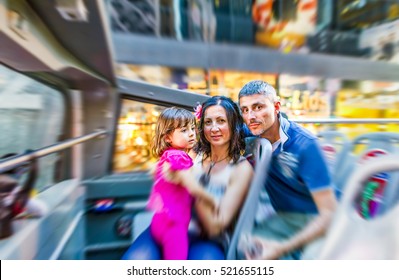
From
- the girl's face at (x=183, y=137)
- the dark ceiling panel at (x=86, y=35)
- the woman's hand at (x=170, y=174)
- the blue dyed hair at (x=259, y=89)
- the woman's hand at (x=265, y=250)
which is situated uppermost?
the dark ceiling panel at (x=86, y=35)

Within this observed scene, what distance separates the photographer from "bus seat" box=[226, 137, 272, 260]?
0.80 meters

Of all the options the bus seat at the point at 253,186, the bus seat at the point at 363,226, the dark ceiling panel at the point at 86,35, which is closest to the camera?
the bus seat at the point at 363,226

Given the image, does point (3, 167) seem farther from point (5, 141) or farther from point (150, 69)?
point (150, 69)

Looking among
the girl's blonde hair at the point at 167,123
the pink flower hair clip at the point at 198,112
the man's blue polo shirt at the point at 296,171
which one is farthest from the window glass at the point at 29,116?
the man's blue polo shirt at the point at 296,171

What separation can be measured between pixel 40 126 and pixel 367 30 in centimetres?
144

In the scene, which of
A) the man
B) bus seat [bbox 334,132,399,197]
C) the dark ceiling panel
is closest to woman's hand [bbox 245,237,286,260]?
the man

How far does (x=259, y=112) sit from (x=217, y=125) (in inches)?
5.4

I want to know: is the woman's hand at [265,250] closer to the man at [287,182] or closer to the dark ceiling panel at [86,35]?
the man at [287,182]

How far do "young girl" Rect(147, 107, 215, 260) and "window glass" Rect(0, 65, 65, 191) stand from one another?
0.59m

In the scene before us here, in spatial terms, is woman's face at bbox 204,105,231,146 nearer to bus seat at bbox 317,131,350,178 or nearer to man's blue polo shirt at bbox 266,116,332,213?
man's blue polo shirt at bbox 266,116,332,213

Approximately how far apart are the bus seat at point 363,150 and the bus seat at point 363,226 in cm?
10

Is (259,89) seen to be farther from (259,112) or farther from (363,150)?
(363,150)

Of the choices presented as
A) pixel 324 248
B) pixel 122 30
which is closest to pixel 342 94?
pixel 324 248

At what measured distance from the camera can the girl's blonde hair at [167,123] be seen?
0.87m
